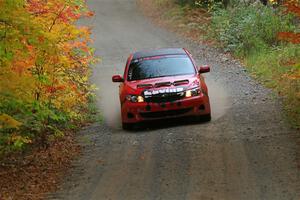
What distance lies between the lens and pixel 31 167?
11.6 metres

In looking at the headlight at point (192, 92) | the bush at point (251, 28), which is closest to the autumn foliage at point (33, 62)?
the headlight at point (192, 92)

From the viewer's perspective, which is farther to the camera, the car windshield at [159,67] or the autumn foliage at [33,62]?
the car windshield at [159,67]

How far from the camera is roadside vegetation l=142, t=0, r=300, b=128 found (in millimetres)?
17856

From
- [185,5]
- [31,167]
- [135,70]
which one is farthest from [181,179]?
[185,5]

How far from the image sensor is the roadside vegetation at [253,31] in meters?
17.9

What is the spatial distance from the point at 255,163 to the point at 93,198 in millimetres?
Result: 3014

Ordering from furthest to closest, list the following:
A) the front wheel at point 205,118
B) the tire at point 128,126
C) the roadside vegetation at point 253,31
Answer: the roadside vegetation at point 253,31 < the tire at point 128,126 < the front wheel at point 205,118

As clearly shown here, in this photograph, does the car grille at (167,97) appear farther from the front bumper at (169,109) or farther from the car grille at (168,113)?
the car grille at (168,113)

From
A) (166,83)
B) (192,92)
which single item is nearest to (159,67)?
(166,83)

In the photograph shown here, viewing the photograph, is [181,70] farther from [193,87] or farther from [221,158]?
[221,158]

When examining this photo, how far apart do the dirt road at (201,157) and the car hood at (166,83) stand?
100cm

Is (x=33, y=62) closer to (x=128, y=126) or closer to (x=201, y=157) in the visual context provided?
(x=128, y=126)

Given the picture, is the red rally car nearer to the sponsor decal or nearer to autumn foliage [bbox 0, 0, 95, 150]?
the sponsor decal

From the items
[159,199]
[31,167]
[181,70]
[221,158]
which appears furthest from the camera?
[181,70]
